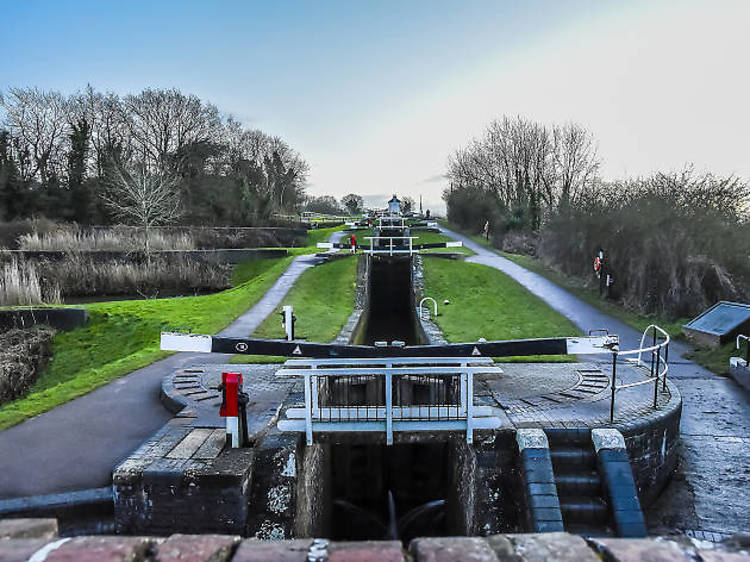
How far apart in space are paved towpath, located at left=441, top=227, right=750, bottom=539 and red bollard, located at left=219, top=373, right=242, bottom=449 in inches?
209

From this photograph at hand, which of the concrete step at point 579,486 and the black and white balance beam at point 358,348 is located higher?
the black and white balance beam at point 358,348

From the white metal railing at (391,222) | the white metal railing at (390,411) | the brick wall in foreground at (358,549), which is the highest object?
the white metal railing at (391,222)

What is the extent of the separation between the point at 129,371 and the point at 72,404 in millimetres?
1811

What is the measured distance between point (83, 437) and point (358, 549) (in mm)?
6724

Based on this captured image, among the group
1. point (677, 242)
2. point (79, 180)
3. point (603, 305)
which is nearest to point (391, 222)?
point (603, 305)

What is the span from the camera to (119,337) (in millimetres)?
13680

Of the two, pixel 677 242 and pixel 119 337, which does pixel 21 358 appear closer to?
pixel 119 337

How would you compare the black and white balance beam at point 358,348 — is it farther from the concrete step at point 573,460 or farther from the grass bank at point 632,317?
the grass bank at point 632,317

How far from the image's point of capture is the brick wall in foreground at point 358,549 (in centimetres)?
149

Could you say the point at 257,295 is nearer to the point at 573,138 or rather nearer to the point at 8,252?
the point at 8,252

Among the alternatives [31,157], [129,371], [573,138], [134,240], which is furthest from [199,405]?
[31,157]

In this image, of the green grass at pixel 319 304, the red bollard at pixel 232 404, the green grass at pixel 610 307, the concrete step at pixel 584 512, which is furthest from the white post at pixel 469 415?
the green grass at pixel 610 307

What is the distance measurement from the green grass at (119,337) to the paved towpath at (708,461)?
9.66m

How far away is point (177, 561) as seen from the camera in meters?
1.53
